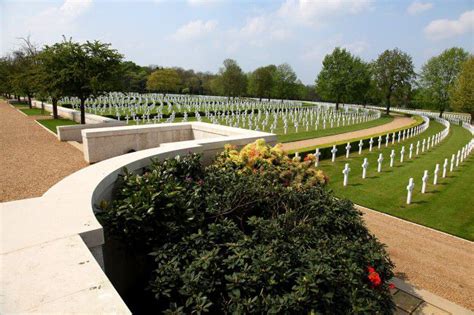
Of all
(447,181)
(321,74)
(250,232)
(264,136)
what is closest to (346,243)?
(250,232)

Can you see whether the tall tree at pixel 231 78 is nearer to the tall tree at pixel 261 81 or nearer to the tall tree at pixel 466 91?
the tall tree at pixel 261 81

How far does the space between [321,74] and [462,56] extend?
18951 mm

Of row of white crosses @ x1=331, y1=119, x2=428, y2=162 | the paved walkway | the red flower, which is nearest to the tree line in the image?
the paved walkway

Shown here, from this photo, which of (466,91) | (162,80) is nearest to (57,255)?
(466,91)

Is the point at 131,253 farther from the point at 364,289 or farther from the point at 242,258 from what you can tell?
the point at 364,289

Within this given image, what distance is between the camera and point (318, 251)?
313 centimetres

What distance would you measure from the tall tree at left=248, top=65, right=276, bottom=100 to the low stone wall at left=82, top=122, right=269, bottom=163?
5616cm

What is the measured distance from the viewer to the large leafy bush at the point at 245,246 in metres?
2.63

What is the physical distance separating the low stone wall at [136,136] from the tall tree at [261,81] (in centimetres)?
5616

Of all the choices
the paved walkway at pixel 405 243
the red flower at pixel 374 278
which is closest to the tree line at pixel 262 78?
the paved walkway at pixel 405 243

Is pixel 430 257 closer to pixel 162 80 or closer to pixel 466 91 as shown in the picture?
pixel 466 91

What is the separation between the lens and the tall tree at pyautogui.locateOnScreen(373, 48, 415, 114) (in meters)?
47.1

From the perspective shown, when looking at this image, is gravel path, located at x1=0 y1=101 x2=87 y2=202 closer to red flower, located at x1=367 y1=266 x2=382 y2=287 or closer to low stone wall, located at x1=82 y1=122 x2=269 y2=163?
low stone wall, located at x1=82 y1=122 x2=269 y2=163

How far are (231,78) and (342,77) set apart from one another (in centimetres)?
2124
